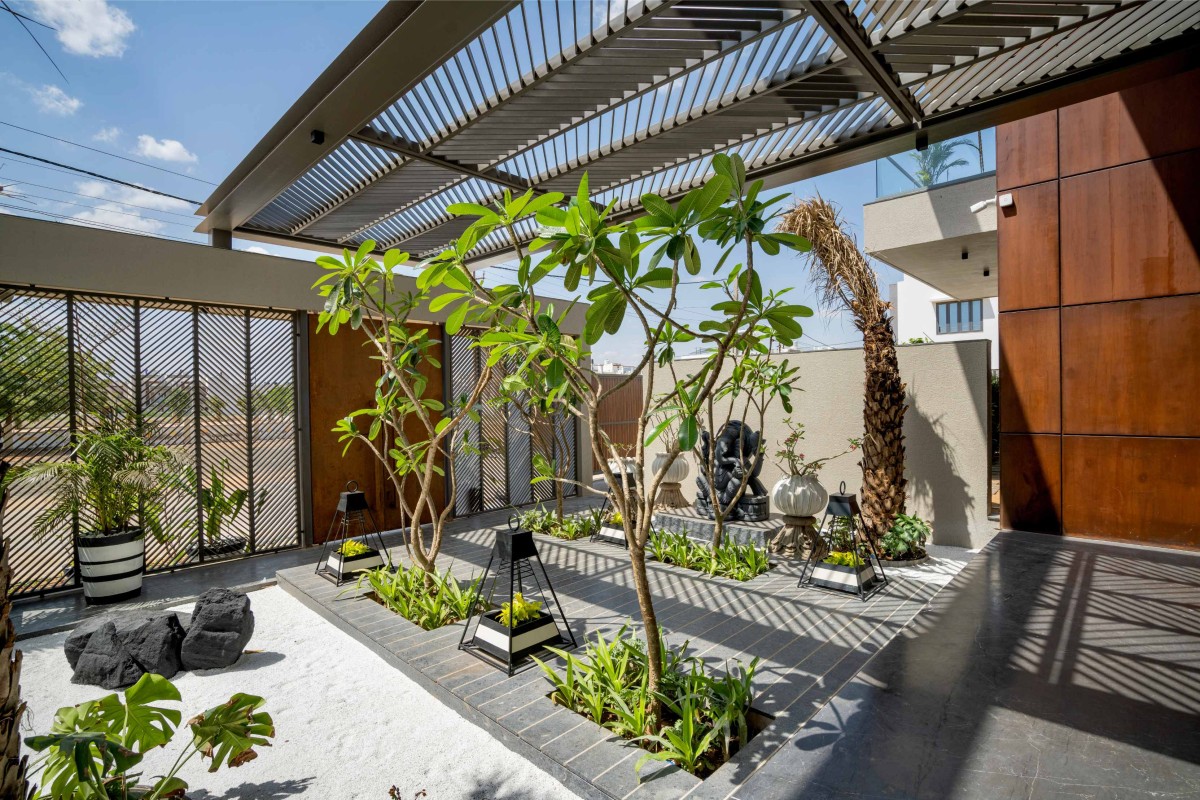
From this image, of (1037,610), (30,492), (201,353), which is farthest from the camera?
(201,353)

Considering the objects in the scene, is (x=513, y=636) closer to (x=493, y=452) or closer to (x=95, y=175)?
(x=493, y=452)

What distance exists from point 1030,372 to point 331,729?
604cm

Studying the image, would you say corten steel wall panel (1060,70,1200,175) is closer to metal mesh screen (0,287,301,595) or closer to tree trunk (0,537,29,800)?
tree trunk (0,537,29,800)

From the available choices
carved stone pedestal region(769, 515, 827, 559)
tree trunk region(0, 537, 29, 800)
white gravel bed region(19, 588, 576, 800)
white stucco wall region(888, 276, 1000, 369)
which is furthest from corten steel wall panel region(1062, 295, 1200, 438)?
white stucco wall region(888, 276, 1000, 369)

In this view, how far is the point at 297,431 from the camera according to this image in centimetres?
675

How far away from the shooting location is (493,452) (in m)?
8.97

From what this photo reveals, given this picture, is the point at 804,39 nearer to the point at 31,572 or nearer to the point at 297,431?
the point at 297,431

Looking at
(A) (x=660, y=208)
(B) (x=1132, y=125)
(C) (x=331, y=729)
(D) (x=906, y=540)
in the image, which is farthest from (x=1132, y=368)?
(C) (x=331, y=729)

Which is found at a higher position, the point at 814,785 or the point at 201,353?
the point at 201,353

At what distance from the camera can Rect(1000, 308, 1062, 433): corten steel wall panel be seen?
5.03 m

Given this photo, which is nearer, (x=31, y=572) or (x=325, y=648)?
(x=325, y=648)

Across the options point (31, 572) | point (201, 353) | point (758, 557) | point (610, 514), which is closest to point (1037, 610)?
point (758, 557)

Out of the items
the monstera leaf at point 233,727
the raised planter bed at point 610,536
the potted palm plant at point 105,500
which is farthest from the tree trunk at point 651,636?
the potted palm plant at point 105,500

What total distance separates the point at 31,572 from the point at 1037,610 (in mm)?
7959
